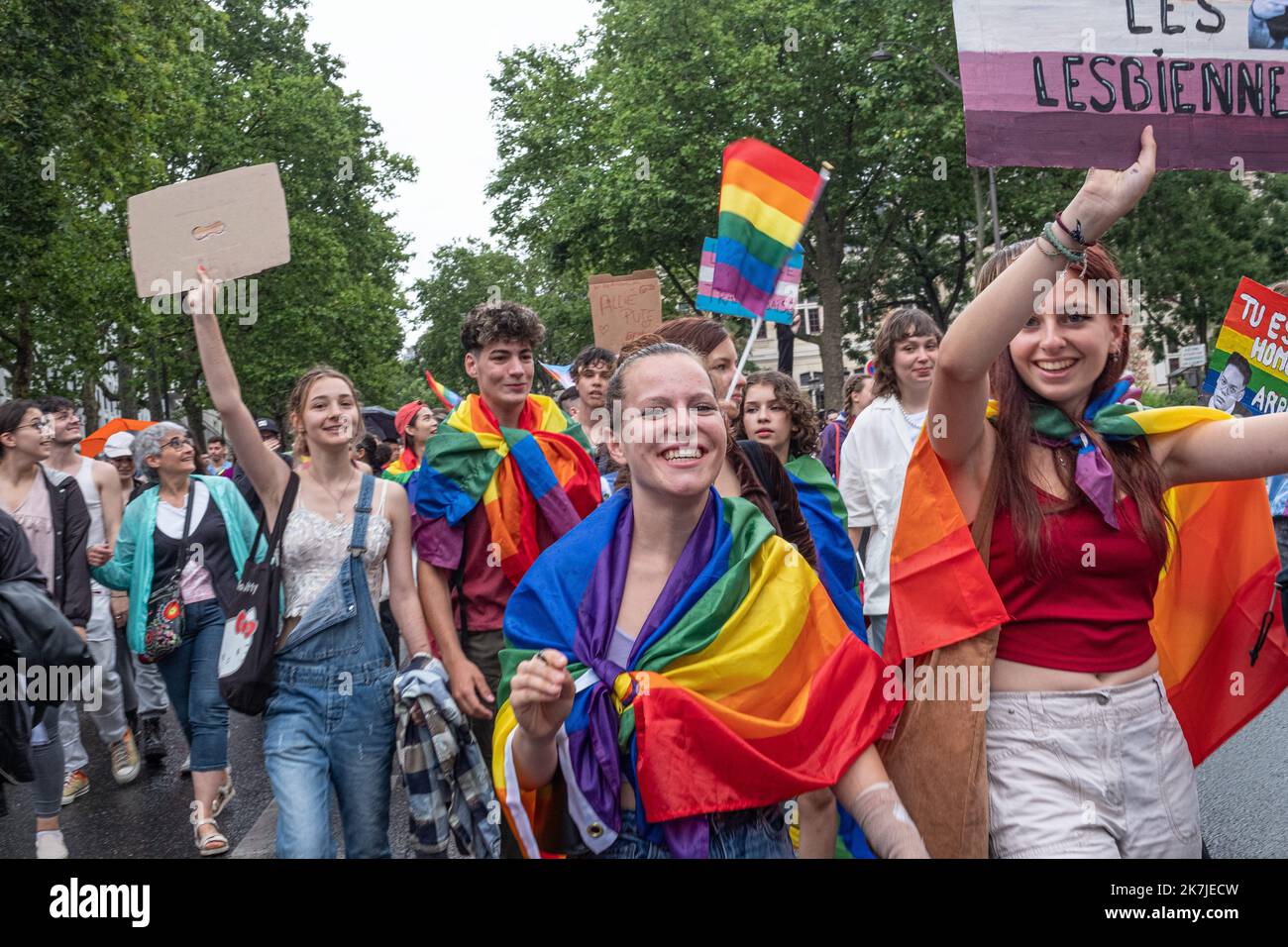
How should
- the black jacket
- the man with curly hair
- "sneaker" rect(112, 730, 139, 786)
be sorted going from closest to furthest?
the man with curly hair < the black jacket < "sneaker" rect(112, 730, 139, 786)

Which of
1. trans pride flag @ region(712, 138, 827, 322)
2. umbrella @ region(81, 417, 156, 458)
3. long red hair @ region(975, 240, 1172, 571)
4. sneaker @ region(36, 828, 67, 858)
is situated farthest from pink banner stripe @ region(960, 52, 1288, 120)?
umbrella @ region(81, 417, 156, 458)

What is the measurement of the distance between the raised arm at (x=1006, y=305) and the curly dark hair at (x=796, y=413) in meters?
2.85

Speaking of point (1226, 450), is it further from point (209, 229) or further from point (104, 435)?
point (104, 435)

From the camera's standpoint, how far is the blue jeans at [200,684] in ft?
20.2

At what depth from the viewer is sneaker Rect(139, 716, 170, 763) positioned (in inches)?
321

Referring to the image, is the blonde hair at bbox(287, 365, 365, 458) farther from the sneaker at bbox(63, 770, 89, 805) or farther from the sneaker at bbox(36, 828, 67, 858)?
Result: the sneaker at bbox(63, 770, 89, 805)

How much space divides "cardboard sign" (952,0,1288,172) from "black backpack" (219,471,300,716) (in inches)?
104

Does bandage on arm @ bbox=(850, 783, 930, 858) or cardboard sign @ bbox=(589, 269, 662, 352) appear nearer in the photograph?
bandage on arm @ bbox=(850, 783, 930, 858)

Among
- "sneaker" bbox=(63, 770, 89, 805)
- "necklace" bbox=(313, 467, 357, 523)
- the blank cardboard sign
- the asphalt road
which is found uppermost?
the blank cardboard sign

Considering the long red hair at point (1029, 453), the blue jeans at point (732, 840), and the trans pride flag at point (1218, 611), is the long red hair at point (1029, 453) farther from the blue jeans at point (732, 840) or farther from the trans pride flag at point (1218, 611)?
the blue jeans at point (732, 840)

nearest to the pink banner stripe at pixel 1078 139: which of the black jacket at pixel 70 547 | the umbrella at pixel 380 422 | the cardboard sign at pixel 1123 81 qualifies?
the cardboard sign at pixel 1123 81

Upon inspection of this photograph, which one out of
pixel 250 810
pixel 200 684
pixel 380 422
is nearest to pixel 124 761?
pixel 250 810
